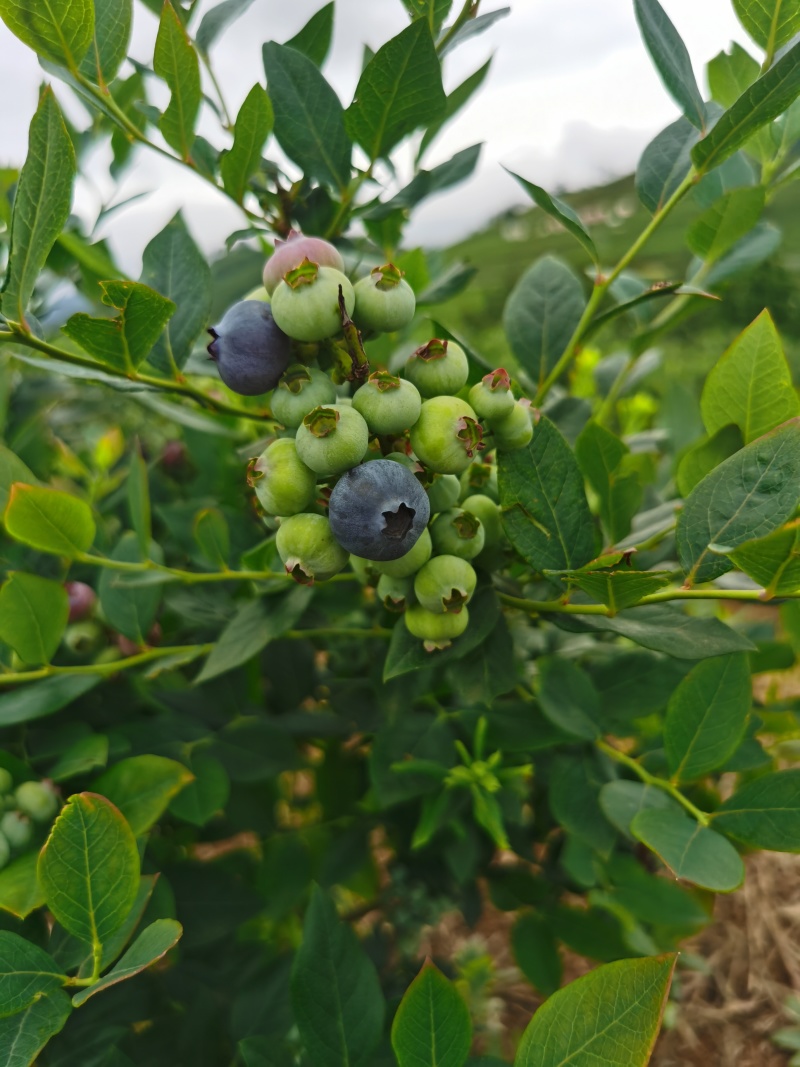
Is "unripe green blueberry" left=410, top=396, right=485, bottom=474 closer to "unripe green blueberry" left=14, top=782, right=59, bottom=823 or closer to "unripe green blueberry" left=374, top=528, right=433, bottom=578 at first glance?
"unripe green blueberry" left=374, top=528, right=433, bottom=578

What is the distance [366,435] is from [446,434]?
50mm

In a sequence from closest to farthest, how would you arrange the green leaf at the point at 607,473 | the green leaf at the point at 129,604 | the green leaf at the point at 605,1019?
1. the green leaf at the point at 605,1019
2. the green leaf at the point at 607,473
3. the green leaf at the point at 129,604

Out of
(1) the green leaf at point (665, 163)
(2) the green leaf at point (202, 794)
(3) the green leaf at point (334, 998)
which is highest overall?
(1) the green leaf at point (665, 163)

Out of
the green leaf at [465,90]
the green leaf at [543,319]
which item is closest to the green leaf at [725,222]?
the green leaf at [543,319]

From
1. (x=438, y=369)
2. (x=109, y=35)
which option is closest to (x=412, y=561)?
(x=438, y=369)

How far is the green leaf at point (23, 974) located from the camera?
468 millimetres

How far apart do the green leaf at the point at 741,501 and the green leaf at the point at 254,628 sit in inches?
12.0

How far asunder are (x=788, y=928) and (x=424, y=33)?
1.60 metres

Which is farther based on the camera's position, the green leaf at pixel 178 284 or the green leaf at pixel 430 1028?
the green leaf at pixel 178 284

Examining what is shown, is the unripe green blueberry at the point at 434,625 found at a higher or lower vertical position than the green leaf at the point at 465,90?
lower

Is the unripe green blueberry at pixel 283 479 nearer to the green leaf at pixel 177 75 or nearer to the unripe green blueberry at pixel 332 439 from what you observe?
the unripe green blueberry at pixel 332 439

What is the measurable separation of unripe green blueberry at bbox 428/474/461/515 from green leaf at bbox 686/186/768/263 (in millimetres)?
382

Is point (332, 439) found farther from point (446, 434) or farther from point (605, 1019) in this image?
point (605, 1019)

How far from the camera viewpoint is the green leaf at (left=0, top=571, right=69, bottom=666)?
631 millimetres
